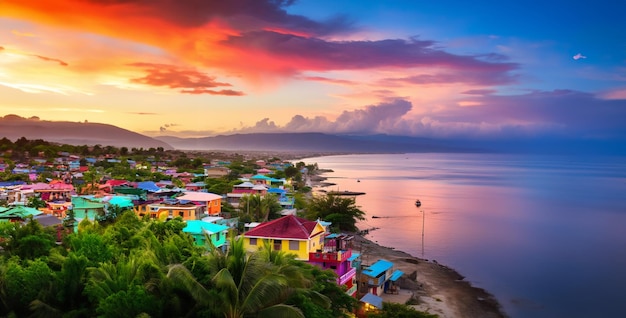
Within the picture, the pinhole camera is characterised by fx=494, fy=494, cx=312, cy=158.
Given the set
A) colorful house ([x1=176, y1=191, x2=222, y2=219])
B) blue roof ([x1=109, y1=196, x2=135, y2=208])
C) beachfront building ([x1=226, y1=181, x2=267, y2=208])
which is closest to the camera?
blue roof ([x1=109, y1=196, x2=135, y2=208])

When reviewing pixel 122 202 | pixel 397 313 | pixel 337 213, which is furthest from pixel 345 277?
pixel 337 213

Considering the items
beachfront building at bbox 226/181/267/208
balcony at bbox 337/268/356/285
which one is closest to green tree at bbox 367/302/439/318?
balcony at bbox 337/268/356/285

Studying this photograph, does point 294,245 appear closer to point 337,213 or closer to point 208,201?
point 208,201

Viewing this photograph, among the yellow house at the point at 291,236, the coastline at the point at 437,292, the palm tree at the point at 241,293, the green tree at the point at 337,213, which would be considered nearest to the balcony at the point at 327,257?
the yellow house at the point at 291,236

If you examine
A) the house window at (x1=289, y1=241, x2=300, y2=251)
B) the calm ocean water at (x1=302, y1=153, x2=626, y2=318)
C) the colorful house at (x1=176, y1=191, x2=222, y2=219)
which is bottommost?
the calm ocean water at (x1=302, y1=153, x2=626, y2=318)

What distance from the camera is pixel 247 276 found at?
9.56 meters

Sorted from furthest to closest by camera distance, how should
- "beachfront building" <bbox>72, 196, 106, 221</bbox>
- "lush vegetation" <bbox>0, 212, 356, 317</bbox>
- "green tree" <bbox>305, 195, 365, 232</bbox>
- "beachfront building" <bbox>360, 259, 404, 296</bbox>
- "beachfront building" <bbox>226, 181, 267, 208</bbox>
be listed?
1. "beachfront building" <bbox>226, 181, 267, 208</bbox>
2. "green tree" <bbox>305, 195, 365, 232</bbox>
3. "beachfront building" <bbox>72, 196, 106, 221</bbox>
4. "beachfront building" <bbox>360, 259, 404, 296</bbox>
5. "lush vegetation" <bbox>0, 212, 356, 317</bbox>

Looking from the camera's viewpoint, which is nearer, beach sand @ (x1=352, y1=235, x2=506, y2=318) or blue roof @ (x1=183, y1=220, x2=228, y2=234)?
beach sand @ (x1=352, y1=235, x2=506, y2=318)

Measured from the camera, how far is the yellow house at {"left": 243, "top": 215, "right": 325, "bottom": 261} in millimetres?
18422

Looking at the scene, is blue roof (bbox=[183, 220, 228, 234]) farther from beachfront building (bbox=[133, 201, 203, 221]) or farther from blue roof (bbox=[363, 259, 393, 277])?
blue roof (bbox=[363, 259, 393, 277])

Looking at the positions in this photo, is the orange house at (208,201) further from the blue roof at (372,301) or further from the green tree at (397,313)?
the green tree at (397,313)

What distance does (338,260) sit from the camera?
17.9m

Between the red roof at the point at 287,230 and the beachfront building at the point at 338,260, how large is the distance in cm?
83

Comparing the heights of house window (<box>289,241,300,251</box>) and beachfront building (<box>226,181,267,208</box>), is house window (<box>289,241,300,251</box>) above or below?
above
